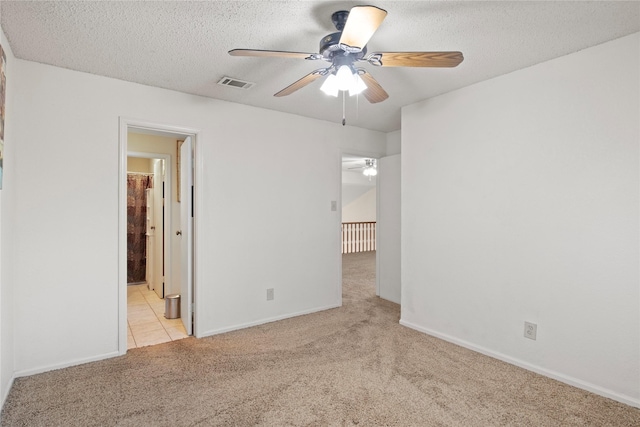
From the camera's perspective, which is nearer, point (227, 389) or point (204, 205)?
point (227, 389)

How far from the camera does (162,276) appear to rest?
470 cm

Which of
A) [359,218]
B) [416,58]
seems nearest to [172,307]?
[416,58]

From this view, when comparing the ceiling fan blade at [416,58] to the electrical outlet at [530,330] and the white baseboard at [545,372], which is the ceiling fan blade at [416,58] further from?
the white baseboard at [545,372]

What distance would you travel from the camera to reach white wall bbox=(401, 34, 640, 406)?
2182 mm

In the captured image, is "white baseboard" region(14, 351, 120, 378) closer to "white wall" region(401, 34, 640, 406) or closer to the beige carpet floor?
the beige carpet floor

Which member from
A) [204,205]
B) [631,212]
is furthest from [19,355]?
[631,212]

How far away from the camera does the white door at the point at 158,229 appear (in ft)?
Result: 15.5

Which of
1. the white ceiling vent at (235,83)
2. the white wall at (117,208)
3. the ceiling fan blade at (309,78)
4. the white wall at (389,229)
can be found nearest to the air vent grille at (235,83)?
the white ceiling vent at (235,83)

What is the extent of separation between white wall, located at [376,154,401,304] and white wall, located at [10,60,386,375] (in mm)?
571

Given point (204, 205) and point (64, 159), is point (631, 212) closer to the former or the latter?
point (204, 205)

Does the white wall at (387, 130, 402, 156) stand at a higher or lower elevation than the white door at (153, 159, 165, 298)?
higher

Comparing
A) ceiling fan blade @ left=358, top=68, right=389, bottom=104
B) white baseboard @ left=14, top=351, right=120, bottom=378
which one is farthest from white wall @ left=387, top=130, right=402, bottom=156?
white baseboard @ left=14, top=351, right=120, bottom=378

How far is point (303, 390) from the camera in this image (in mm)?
2297

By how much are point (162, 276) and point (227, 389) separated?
285 cm
